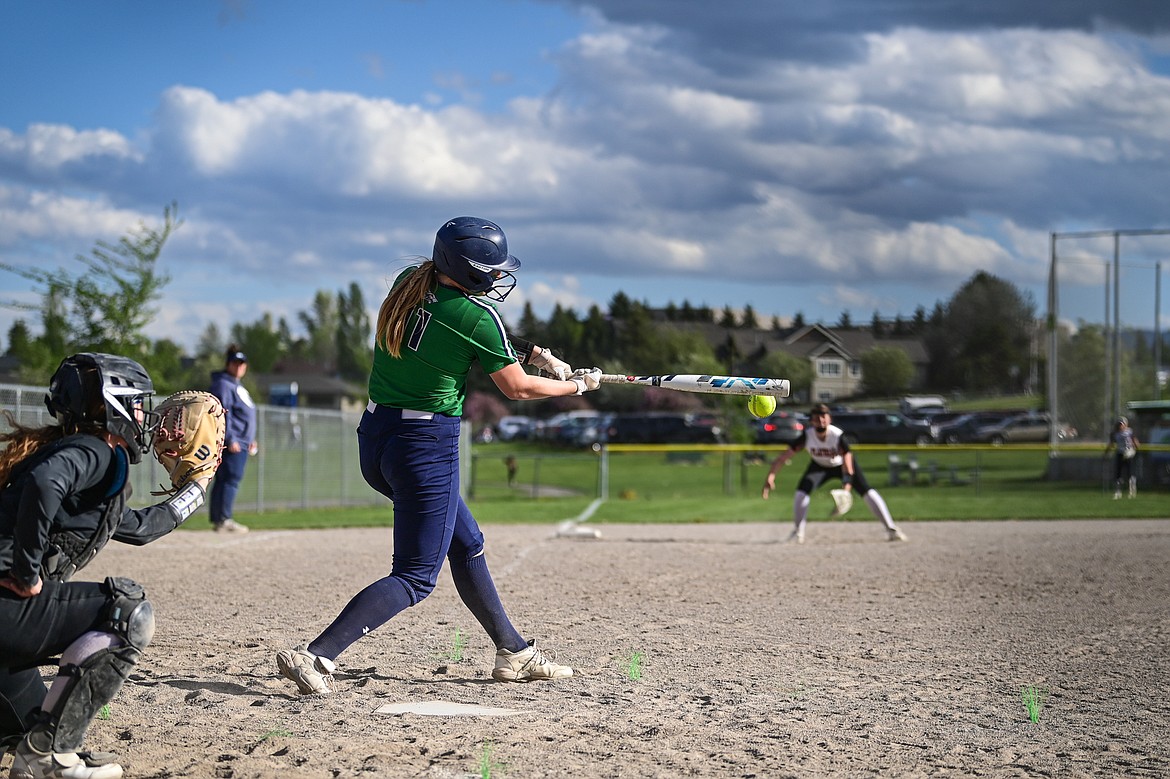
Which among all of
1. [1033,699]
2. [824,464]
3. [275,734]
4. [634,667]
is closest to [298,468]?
[824,464]

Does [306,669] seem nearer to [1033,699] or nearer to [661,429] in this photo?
[1033,699]

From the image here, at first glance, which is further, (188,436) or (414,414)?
(414,414)

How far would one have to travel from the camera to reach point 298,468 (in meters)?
25.7

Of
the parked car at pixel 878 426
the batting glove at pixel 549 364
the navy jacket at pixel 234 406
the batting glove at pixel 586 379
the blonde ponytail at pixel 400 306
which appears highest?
the blonde ponytail at pixel 400 306

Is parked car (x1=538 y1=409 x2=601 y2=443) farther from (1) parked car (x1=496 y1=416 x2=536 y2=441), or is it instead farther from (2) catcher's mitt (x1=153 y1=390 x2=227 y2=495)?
(2) catcher's mitt (x1=153 y1=390 x2=227 y2=495)

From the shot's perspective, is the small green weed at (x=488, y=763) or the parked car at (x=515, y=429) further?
the parked car at (x=515, y=429)

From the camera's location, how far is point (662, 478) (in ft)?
124

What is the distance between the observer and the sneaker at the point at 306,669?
5.61 meters

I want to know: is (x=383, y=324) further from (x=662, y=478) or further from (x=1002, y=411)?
(x=1002, y=411)

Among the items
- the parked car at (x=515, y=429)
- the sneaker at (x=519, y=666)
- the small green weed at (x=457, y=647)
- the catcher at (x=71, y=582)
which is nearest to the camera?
the catcher at (x=71, y=582)

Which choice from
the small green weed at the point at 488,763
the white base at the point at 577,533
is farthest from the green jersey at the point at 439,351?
the white base at the point at 577,533

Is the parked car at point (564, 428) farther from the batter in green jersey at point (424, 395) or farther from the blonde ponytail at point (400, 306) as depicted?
the blonde ponytail at point (400, 306)

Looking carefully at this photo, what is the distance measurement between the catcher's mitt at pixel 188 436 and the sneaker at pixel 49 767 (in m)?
1.03

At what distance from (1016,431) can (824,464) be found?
26.7 metres
